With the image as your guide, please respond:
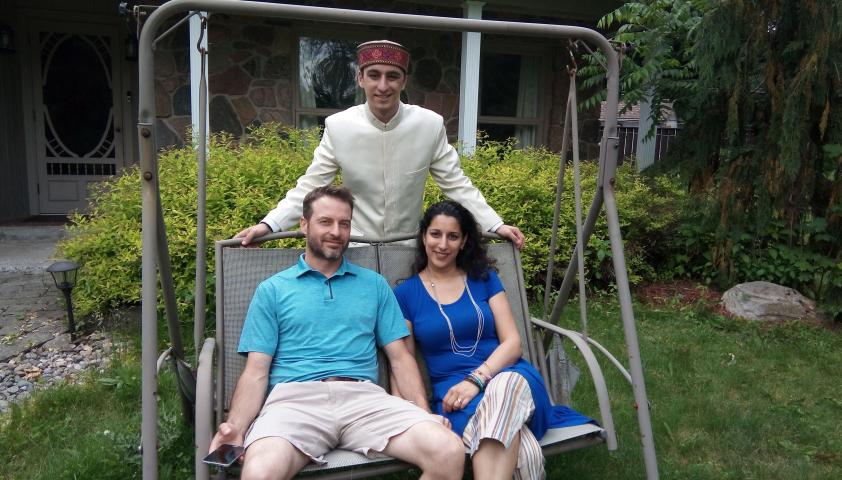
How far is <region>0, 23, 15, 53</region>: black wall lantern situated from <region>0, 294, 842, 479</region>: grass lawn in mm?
4354

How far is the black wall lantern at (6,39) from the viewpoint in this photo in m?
6.31

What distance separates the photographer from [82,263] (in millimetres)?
4098

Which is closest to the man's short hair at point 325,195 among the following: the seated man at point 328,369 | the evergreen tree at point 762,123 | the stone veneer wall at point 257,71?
the seated man at point 328,369

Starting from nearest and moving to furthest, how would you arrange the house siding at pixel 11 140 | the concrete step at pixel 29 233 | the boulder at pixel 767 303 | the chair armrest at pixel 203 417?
the chair armrest at pixel 203 417 → the boulder at pixel 767 303 → the concrete step at pixel 29 233 → the house siding at pixel 11 140

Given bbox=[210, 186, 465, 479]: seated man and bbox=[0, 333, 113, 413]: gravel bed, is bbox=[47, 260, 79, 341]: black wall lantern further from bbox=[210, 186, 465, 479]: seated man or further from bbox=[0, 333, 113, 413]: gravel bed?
bbox=[210, 186, 465, 479]: seated man

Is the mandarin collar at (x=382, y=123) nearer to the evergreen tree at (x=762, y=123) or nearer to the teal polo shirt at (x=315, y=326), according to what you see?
the teal polo shirt at (x=315, y=326)

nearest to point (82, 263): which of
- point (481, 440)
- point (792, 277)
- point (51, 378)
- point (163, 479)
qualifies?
point (51, 378)

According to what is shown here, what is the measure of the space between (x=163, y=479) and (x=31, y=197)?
5953mm

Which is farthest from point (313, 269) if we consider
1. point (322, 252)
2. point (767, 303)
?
point (767, 303)

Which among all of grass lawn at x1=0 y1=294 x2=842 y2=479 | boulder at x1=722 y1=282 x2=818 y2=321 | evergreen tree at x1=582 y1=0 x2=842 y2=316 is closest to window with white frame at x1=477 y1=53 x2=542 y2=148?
evergreen tree at x1=582 y1=0 x2=842 y2=316

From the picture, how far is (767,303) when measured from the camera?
14.8 ft

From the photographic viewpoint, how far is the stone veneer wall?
20.7ft

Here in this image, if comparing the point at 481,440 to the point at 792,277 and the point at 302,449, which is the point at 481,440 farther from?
the point at 792,277

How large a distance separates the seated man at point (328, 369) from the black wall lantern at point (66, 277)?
81.5 inches
